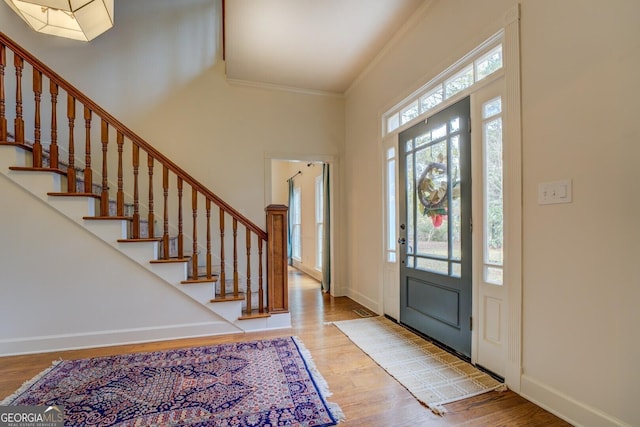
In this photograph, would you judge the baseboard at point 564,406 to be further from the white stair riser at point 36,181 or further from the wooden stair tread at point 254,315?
the white stair riser at point 36,181

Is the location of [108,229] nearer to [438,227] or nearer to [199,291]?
[199,291]

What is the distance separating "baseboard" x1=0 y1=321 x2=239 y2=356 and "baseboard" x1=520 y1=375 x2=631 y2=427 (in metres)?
2.37

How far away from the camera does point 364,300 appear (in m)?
3.83

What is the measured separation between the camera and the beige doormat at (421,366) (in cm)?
185

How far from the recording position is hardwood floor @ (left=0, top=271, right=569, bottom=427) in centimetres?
161

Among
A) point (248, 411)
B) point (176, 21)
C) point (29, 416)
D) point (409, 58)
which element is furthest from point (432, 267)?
point (176, 21)

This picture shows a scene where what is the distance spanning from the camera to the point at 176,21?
3.93 meters

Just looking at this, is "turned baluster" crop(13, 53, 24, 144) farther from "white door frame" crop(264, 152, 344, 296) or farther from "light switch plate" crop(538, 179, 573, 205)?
"light switch plate" crop(538, 179, 573, 205)

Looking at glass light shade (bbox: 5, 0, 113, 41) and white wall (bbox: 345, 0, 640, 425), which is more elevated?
glass light shade (bbox: 5, 0, 113, 41)

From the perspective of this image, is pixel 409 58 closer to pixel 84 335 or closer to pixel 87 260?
pixel 87 260

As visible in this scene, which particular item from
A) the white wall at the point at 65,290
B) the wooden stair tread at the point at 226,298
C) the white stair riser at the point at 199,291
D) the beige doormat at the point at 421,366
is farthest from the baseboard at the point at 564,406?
the white wall at the point at 65,290

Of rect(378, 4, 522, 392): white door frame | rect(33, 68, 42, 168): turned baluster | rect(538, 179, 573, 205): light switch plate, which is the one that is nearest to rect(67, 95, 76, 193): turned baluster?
rect(33, 68, 42, 168): turned baluster

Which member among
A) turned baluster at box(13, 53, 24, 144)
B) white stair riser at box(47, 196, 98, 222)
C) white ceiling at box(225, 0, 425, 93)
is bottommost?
white stair riser at box(47, 196, 98, 222)

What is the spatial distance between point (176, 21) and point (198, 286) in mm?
3521
